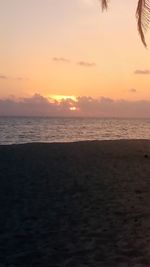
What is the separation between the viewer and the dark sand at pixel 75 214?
9062 millimetres

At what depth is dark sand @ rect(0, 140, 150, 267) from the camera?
906 centimetres

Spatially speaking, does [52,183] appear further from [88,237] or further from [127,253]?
[127,253]

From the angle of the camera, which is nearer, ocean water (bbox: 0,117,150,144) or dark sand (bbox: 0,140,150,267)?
dark sand (bbox: 0,140,150,267)

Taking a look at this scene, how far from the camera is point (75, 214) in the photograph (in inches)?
489

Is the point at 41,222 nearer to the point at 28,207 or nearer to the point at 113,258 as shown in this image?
the point at 28,207

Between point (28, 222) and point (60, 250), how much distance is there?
7.97 feet

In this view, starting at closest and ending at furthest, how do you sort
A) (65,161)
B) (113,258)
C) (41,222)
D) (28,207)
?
(113,258) < (41,222) < (28,207) < (65,161)

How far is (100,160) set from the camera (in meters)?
25.5

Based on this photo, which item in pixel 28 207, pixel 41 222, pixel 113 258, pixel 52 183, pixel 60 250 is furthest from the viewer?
pixel 52 183

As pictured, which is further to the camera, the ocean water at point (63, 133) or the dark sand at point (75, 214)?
the ocean water at point (63, 133)

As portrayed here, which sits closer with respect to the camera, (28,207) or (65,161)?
(28,207)

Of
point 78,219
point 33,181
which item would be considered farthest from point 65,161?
point 78,219

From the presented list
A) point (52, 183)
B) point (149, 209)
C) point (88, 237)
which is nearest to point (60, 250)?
point (88, 237)

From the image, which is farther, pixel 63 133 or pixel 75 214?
pixel 63 133
